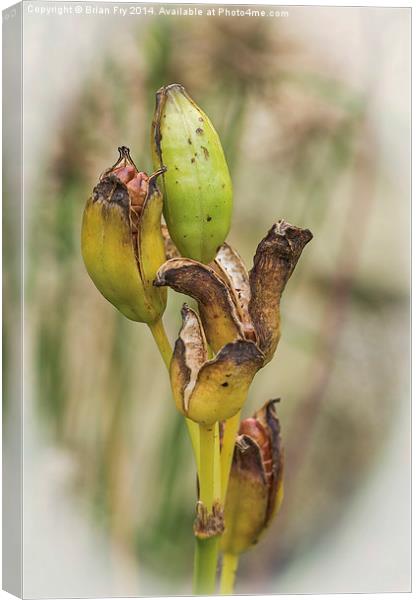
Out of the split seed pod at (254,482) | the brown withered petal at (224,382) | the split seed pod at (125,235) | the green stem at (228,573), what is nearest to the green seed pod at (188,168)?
the split seed pod at (125,235)

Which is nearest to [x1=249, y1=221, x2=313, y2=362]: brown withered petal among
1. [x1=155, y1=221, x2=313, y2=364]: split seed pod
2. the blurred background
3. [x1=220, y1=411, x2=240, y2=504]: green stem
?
[x1=155, y1=221, x2=313, y2=364]: split seed pod

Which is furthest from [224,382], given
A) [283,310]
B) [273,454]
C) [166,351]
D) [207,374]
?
[283,310]

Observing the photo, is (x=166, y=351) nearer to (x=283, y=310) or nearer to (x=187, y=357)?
(x=187, y=357)

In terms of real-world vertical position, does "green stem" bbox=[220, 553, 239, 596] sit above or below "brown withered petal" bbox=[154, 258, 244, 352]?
below

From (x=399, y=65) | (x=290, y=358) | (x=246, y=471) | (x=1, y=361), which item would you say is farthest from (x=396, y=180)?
(x=1, y=361)

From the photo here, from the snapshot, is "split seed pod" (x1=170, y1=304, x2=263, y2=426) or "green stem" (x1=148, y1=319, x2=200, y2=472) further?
"green stem" (x1=148, y1=319, x2=200, y2=472)

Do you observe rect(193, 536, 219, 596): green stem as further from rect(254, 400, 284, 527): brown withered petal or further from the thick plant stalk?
rect(254, 400, 284, 527): brown withered petal
